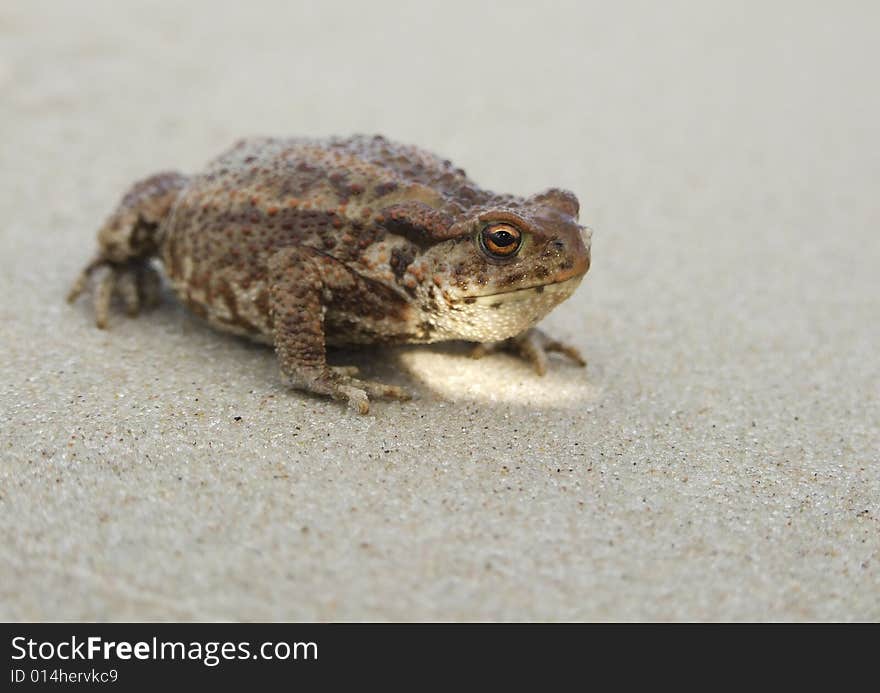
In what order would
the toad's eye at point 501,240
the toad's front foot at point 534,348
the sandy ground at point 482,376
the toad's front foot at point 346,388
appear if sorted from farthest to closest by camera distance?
the toad's front foot at point 534,348 → the toad's front foot at point 346,388 → the toad's eye at point 501,240 → the sandy ground at point 482,376

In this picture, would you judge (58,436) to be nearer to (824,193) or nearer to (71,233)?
(71,233)

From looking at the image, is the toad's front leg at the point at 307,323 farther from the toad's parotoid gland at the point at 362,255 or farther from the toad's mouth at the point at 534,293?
the toad's mouth at the point at 534,293

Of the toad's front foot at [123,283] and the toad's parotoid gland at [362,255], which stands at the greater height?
the toad's parotoid gland at [362,255]

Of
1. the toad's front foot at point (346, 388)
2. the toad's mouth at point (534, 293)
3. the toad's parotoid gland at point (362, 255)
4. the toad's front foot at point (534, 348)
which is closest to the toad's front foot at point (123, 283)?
the toad's parotoid gland at point (362, 255)

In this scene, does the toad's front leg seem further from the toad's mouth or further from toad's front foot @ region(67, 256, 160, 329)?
toad's front foot @ region(67, 256, 160, 329)

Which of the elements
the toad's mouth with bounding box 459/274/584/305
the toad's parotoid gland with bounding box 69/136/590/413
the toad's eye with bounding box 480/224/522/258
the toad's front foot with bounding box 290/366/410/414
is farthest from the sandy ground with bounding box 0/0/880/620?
the toad's eye with bounding box 480/224/522/258

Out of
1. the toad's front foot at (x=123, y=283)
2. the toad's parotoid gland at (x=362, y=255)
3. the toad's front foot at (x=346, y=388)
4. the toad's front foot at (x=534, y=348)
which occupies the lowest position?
the toad's front foot at (x=123, y=283)

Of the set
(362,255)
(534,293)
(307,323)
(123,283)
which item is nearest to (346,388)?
(307,323)
